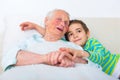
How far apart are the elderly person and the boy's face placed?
0.04m

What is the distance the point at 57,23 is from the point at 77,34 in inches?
5.6

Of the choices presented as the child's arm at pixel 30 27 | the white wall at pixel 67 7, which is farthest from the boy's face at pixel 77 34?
the white wall at pixel 67 7

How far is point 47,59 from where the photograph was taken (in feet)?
4.14

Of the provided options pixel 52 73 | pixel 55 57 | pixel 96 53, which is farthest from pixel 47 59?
pixel 96 53

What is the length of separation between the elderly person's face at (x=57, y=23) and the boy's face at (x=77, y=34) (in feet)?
0.12

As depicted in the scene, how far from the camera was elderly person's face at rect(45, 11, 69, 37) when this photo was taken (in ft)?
5.16

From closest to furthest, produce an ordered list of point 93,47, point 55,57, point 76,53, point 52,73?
point 52,73, point 55,57, point 76,53, point 93,47

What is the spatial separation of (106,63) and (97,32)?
0.98 feet

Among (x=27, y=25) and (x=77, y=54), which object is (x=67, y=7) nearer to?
(x=27, y=25)

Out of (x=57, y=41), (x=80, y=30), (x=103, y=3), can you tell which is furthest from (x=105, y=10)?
(x=57, y=41)

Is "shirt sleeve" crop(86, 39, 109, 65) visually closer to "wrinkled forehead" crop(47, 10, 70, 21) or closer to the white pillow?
"wrinkled forehead" crop(47, 10, 70, 21)

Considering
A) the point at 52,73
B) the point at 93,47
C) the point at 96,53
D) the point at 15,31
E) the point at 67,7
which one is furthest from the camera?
the point at 67,7

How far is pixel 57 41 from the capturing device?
1517mm

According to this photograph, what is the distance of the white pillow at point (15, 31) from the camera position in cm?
164
